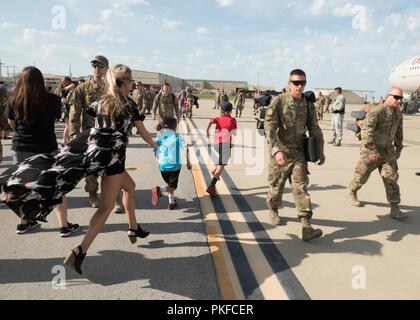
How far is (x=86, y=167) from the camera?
318 cm

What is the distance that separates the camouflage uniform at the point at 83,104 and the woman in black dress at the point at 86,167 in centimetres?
188

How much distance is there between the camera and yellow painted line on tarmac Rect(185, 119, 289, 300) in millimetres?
3184

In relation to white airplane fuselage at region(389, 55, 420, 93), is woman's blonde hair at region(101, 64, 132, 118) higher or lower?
lower

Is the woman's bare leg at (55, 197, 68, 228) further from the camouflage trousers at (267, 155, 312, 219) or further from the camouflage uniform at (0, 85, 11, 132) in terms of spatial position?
the camouflage trousers at (267, 155, 312, 219)

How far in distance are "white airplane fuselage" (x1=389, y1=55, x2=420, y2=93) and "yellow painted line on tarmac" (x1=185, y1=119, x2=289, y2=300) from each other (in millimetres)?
30881

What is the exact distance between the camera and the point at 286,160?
4.55 m

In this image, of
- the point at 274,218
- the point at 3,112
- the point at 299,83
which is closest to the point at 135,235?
the point at 274,218

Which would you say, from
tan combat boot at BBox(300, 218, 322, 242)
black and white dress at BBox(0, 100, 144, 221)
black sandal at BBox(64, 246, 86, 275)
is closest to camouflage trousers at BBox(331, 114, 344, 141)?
tan combat boot at BBox(300, 218, 322, 242)

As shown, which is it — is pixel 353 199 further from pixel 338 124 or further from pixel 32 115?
pixel 338 124

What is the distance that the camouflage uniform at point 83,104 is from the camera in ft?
17.2

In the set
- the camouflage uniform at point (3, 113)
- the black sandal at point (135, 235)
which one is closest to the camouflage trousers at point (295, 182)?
the black sandal at point (135, 235)

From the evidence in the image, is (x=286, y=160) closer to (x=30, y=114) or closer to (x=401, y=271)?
(x=401, y=271)

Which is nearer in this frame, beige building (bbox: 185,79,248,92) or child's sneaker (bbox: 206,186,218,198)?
child's sneaker (bbox: 206,186,218,198)

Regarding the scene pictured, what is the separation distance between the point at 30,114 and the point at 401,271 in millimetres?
4141
